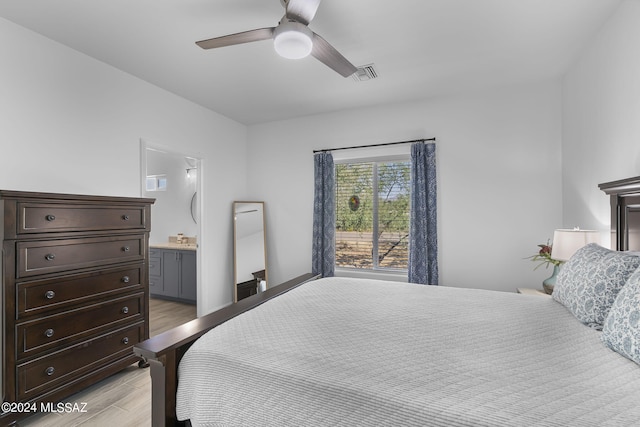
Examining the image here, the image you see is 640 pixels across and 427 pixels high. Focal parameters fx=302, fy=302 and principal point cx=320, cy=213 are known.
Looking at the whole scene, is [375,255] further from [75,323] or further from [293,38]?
[75,323]

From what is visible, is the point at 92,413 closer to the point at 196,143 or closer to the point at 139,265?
the point at 139,265

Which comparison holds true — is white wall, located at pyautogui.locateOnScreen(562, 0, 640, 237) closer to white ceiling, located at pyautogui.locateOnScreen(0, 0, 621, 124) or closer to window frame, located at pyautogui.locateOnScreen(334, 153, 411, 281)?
white ceiling, located at pyautogui.locateOnScreen(0, 0, 621, 124)

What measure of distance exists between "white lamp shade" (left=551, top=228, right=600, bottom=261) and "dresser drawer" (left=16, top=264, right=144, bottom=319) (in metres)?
3.38

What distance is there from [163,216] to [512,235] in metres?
5.09

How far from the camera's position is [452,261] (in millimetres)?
3486

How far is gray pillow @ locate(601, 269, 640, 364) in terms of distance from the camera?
1.03 metres

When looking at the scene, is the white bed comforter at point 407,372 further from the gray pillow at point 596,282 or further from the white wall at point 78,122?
the white wall at point 78,122

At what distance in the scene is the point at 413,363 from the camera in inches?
42.1

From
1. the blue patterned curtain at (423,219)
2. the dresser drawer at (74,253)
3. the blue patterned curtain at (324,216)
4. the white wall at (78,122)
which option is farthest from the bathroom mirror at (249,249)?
the blue patterned curtain at (423,219)

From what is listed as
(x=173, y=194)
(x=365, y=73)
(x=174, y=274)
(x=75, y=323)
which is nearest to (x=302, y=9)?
(x=365, y=73)

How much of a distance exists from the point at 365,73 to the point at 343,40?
2.00ft

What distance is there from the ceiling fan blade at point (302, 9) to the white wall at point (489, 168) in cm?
225

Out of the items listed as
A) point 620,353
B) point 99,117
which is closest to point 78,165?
point 99,117

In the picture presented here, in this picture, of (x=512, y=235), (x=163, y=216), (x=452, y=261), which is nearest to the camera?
(x=512, y=235)
